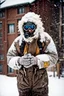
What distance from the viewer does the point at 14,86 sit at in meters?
0.98

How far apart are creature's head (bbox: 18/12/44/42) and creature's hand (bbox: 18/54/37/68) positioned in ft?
0.18

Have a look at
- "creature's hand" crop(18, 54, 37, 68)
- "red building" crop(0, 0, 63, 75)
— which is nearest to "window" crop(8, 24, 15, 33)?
"red building" crop(0, 0, 63, 75)

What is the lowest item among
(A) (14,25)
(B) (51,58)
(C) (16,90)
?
(C) (16,90)

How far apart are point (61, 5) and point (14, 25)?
16 cm

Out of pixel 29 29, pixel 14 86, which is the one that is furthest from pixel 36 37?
pixel 14 86

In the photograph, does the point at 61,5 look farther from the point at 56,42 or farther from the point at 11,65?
the point at 11,65

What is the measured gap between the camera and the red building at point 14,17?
0.97m

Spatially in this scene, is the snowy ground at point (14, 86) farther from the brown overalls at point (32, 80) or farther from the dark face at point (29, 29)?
the dark face at point (29, 29)

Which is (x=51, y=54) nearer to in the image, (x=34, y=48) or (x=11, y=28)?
(x=34, y=48)

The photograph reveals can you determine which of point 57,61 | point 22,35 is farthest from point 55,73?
point 22,35

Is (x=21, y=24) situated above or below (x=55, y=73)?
above

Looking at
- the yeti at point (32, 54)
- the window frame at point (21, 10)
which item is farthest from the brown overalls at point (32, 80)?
the window frame at point (21, 10)

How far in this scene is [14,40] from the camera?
96 cm

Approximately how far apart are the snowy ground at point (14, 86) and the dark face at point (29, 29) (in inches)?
5.4
